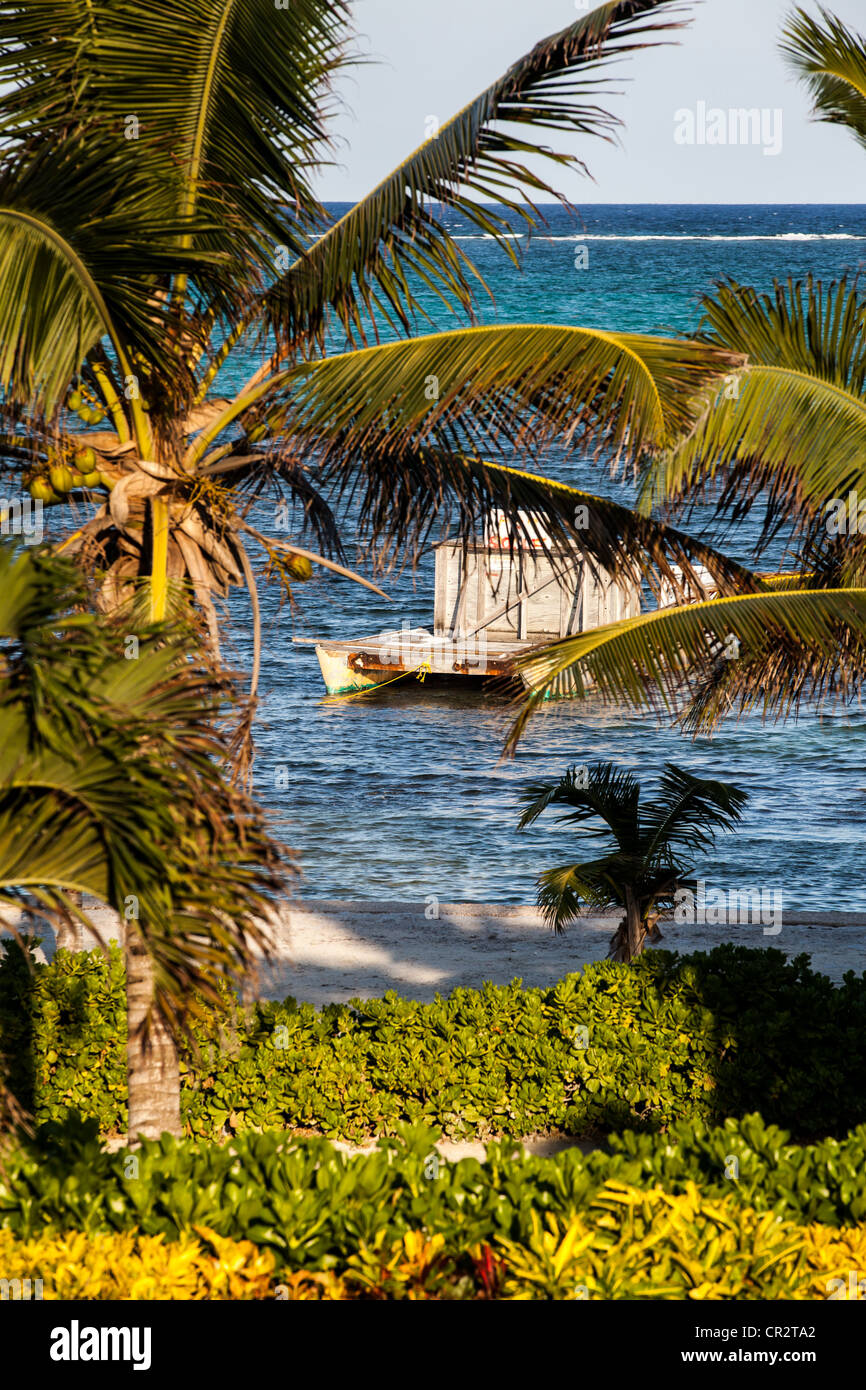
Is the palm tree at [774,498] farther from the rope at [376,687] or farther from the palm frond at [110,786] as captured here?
the rope at [376,687]

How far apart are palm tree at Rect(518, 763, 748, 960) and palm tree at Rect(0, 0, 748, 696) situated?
12.9ft

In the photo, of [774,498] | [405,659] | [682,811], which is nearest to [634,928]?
[682,811]

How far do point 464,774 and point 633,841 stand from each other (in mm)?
16257

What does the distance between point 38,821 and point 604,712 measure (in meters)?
28.3

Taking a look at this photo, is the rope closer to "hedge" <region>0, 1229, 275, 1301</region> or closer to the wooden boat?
the wooden boat

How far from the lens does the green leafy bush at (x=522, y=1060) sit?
28.9 feet

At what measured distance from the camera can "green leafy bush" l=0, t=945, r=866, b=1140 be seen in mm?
8812

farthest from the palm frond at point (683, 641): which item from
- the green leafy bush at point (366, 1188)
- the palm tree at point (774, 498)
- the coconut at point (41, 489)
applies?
the coconut at point (41, 489)

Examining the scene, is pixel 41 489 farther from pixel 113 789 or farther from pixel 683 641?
pixel 683 641

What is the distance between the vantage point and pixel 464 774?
27016mm

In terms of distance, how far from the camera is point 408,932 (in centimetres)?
1366

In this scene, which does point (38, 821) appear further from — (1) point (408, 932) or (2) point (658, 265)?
(2) point (658, 265)

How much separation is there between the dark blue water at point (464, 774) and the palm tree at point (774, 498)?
3.19 meters
